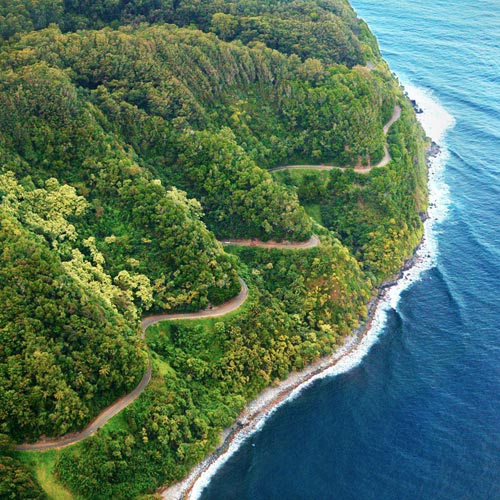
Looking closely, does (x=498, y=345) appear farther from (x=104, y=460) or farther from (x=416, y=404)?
(x=104, y=460)

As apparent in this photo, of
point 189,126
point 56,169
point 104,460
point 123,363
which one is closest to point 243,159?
point 189,126

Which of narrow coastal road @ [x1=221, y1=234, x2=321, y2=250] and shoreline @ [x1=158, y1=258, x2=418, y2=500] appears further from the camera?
narrow coastal road @ [x1=221, y1=234, x2=321, y2=250]

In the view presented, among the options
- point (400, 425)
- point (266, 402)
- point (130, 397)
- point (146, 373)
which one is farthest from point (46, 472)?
point (400, 425)

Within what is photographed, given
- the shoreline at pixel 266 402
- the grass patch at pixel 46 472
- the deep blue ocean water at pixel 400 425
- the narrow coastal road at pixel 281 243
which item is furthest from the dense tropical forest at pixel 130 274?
the deep blue ocean water at pixel 400 425

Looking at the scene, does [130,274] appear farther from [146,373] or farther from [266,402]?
[266,402]

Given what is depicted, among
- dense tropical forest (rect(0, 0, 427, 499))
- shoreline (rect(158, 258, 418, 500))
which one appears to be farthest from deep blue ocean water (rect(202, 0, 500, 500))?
dense tropical forest (rect(0, 0, 427, 499))

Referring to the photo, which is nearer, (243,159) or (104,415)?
(104,415)

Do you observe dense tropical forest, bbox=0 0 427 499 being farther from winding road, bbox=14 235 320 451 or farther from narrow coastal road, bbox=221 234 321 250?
narrow coastal road, bbox=221 234 321 250
